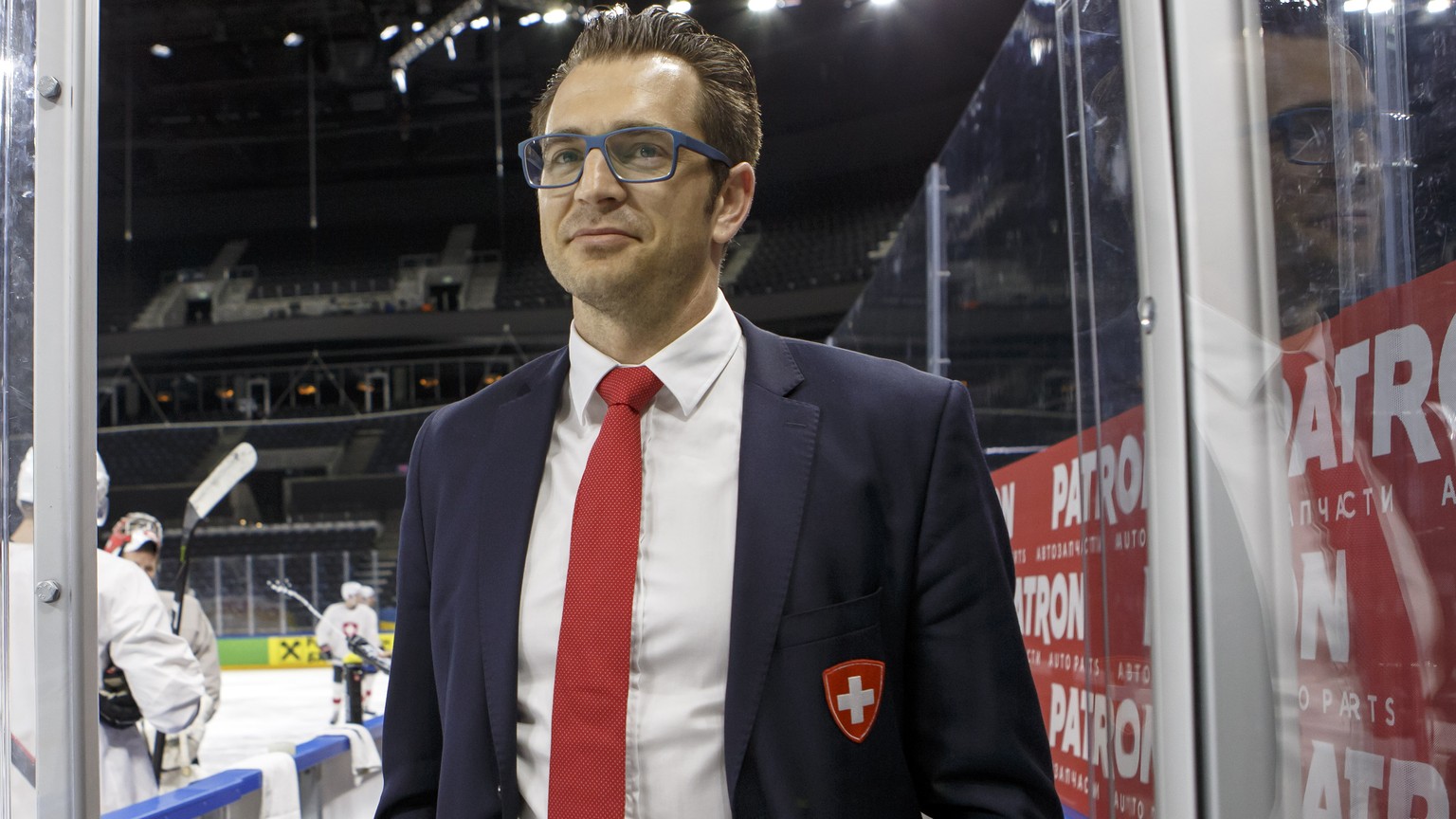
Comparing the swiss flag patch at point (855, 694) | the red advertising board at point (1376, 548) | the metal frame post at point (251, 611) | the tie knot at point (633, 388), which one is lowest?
the metal frame post at point (251, 611)

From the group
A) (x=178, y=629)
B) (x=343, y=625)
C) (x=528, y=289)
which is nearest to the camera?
(x=178, y=629)

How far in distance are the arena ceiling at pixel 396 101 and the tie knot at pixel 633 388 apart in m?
11.0

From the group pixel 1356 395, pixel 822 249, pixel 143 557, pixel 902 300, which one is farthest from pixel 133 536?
pixel 822 249

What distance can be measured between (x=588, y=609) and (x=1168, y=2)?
65cm

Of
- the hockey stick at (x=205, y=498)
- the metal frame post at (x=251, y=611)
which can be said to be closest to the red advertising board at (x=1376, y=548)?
the hockey stick at (x=205, y=498)

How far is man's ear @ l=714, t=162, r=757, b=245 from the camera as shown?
119cm

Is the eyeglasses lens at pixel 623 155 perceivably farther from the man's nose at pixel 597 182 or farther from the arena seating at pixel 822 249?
the arena seating at pixel 822 249

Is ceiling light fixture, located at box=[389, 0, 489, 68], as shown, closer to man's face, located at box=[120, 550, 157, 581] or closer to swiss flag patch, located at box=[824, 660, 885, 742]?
man's face, located at box=[120, 550, 157, 581]

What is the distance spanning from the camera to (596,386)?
1184 mm

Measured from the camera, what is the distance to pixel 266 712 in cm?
1166

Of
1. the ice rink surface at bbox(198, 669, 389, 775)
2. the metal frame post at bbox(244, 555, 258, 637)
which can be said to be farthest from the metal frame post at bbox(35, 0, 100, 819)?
the metal frame post at bbox(244, 555, 258, 637)

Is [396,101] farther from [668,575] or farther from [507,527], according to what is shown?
[668,575]

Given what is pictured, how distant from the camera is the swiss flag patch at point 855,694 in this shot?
1.00 meters

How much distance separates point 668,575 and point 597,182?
0.36m
